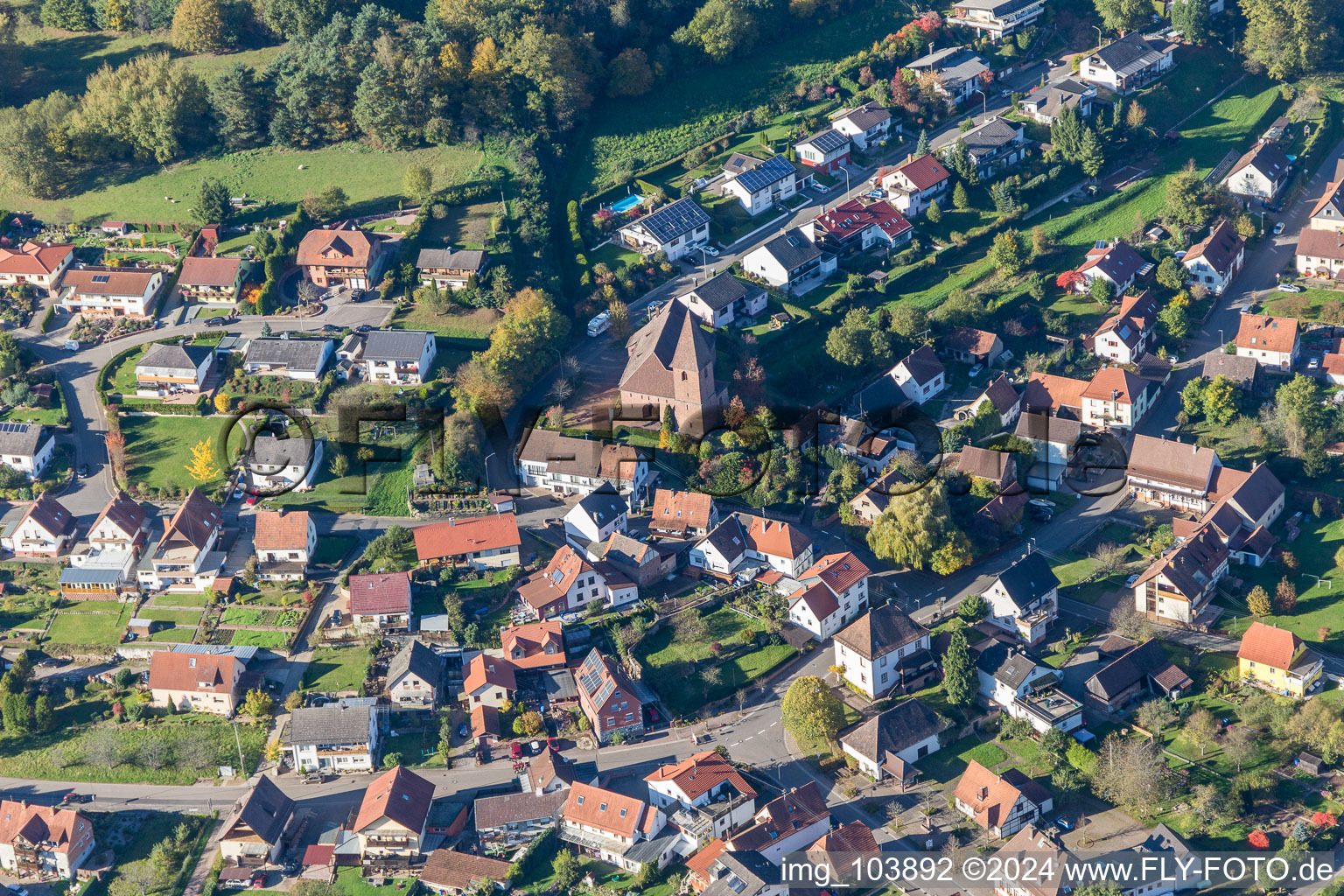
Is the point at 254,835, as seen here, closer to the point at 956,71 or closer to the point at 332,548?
the point at 332,548

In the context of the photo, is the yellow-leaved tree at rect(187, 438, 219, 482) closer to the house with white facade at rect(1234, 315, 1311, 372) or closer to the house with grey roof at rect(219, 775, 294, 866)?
the house with grey roof at rect(219, 775, 294, 866)

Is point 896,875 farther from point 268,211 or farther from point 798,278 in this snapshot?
point 268,211

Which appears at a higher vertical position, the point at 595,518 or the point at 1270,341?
the point at 595,518

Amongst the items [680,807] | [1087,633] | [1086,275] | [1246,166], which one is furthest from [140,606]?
[1246,166]

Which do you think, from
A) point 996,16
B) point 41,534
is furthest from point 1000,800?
point 996,16

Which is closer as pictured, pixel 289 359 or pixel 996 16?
pixel 289 359

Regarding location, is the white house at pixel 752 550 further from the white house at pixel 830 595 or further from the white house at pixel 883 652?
the white house at pixel 883 652
